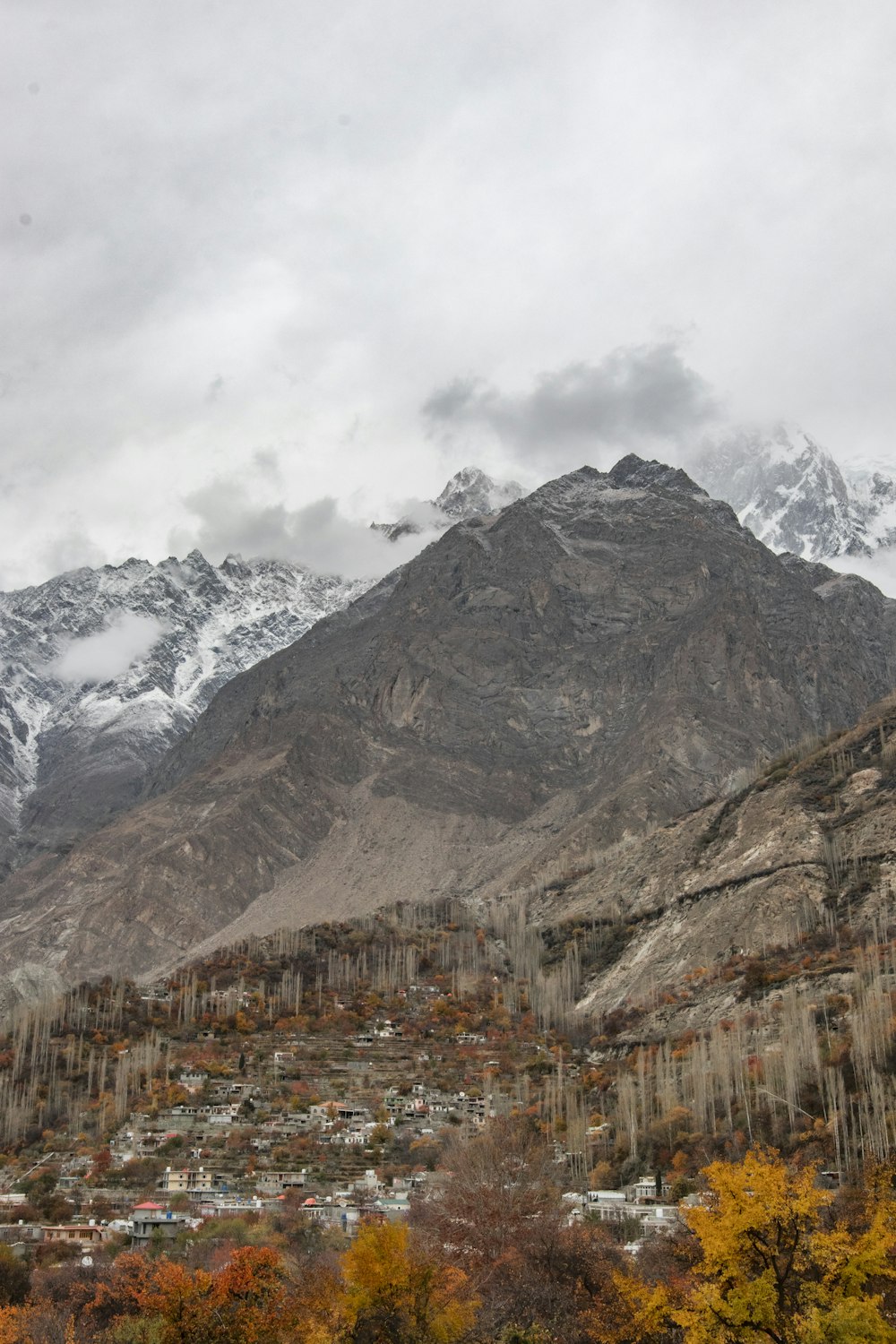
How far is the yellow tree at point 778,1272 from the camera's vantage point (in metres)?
39.6

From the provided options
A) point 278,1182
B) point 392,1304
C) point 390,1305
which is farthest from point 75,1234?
point 392,1304

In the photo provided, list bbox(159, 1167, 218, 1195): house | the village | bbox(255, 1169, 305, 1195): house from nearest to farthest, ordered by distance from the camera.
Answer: the village → bbox(255, 1169, 305, 1195): house → bbox(159, 1167, 218, 1195): house

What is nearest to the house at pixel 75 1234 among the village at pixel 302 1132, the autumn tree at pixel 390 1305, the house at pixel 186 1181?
the village at pixel 302 1132

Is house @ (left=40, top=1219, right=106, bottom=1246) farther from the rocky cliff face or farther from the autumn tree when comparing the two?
the rocky cliff face

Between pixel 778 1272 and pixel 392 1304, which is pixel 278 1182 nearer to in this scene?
pixel 392 1304

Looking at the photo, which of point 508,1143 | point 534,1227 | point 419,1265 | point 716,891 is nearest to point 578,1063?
point 716,891

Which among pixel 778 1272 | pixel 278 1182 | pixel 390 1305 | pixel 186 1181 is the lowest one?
pixel 390 1305

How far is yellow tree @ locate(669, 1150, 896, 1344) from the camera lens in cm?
3959

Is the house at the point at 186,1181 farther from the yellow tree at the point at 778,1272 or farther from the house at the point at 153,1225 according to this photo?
the yellow tree at the point at 778,1272

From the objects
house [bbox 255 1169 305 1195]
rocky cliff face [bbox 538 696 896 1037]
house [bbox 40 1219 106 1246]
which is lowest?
house [bbox 40 1219 106 1246]

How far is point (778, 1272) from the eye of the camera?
137 ft

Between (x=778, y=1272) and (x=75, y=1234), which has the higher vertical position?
(x=778, y=1272)

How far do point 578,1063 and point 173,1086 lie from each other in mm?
35303

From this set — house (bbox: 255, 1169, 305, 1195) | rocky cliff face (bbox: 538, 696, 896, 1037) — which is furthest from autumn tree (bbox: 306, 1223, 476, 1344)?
rocky cliff face (bbox: 538, 696, 896, 1037)
